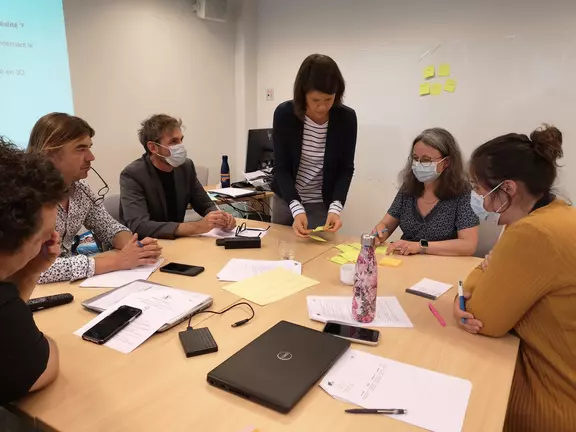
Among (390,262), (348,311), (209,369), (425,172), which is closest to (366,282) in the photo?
(348,311)

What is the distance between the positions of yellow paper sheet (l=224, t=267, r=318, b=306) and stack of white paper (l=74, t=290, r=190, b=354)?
0.22 m

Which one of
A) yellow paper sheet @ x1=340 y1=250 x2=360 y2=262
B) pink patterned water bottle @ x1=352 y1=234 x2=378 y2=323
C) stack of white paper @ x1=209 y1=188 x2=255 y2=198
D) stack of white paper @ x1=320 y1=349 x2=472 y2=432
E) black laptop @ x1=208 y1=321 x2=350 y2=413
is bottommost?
stack of white paper @ x1=209 y1=188 x2=255 y2=198

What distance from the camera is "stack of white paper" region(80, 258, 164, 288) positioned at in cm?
149

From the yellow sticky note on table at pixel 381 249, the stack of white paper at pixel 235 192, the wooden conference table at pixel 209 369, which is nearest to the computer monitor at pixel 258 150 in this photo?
the stack of white paper at pixel 235 192

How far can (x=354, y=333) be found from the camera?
46.2 inches

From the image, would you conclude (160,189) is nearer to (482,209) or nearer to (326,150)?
(326,150)

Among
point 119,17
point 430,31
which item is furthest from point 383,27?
point 119,17

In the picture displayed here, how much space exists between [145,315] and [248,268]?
527 mm

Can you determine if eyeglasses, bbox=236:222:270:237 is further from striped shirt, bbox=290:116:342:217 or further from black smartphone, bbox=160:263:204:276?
black smartphone, bbox=160:263:204:276

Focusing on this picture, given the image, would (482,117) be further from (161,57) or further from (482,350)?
(161,57)

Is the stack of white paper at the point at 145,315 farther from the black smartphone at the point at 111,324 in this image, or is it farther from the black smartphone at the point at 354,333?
the black smartphone at the point at 354,333

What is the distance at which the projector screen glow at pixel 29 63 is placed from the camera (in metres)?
2.89

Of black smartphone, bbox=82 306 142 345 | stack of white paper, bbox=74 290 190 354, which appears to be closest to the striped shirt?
stack of white paper, bbox=74 290 190 354

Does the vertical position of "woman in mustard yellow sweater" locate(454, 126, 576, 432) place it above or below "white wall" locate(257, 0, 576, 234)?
below
